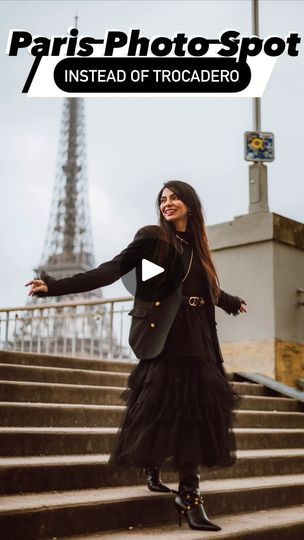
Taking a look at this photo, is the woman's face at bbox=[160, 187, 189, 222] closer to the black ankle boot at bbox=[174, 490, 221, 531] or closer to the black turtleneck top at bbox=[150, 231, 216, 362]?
the black turtleneck top at bbox=[150, 231, 216, 362]

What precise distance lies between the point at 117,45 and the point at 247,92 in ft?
5.70

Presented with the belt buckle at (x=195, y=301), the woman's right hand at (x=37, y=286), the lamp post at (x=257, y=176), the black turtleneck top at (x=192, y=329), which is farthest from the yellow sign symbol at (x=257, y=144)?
the woman's right hand at (x=37, y=286)

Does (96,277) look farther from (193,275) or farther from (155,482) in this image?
(155,482)

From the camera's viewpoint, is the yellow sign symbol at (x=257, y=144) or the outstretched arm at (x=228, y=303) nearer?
the outstretched arm at (x=228, y=303)

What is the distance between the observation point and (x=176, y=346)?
3.42 metres

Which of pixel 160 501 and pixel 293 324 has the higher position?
pixel 293 324

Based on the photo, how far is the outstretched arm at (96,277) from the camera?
3225mm

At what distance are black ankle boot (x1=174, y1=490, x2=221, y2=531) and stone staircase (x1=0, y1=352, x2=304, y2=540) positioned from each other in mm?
47

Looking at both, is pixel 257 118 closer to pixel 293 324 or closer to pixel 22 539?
pixel 293 324

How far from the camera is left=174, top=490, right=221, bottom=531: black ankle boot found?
330cm

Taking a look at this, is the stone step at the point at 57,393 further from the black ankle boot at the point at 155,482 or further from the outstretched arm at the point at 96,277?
the outstretched arm at the point at 96,277

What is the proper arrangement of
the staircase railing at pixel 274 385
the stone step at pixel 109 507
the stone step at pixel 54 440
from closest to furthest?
the stone step at pixel 109 507 → the stone step at pixel 54 440 → the staircase railing at pixel 274 385

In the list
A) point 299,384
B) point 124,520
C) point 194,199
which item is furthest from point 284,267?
point 124,520

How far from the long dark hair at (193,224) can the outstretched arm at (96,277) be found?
0.15m
